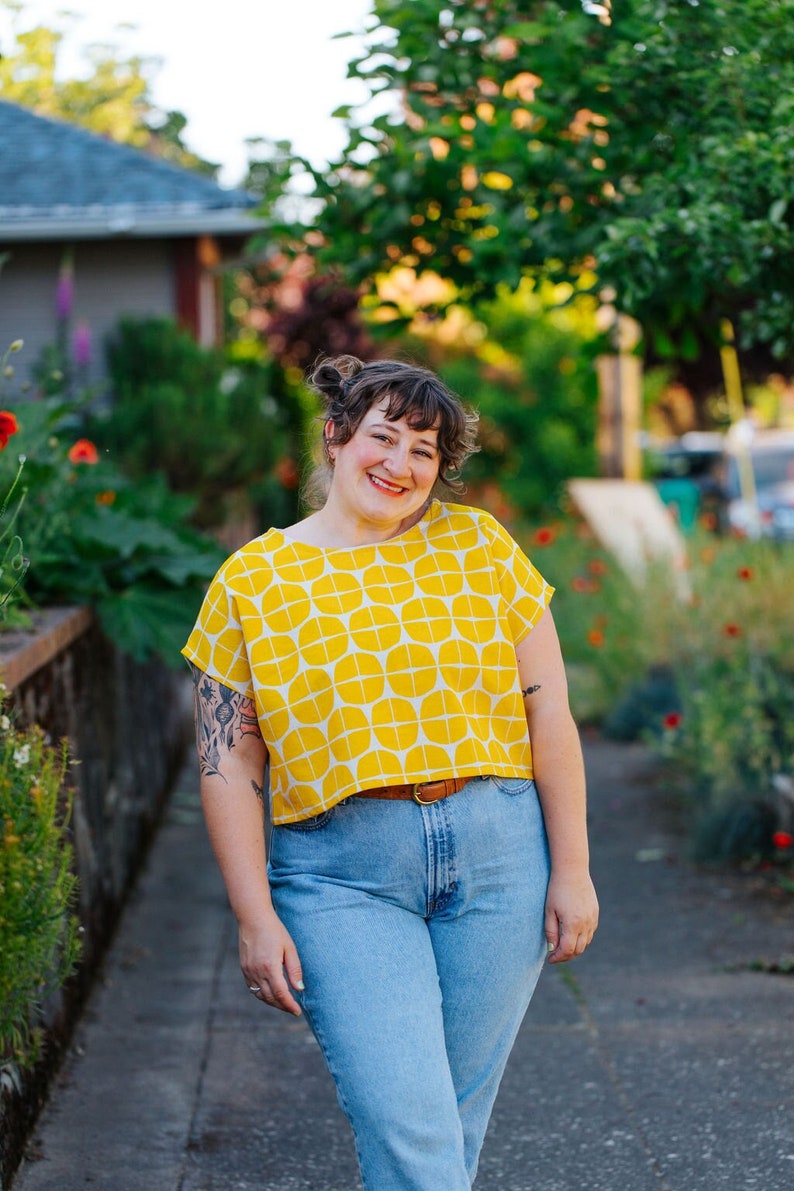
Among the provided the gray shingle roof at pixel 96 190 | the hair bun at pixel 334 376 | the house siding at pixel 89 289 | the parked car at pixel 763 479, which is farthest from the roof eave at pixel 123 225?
the hair bun at pixel 334 376

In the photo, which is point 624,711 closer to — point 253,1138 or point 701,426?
point 253,1138

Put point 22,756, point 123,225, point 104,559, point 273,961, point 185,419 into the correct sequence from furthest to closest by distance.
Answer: point 123,225
point 185,419
point 104,559
point 22,756
point 273,961

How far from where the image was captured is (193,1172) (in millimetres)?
3473

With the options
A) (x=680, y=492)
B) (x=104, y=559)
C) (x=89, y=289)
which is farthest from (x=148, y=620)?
(x=680, y=492)

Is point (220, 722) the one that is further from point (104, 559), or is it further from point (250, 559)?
point (104, 559)

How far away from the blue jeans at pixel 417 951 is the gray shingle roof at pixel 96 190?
29.1ft

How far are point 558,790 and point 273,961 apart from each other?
1.86ft

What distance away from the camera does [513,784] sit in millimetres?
2533

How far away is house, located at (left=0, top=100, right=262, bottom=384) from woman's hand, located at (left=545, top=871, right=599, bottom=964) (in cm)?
909

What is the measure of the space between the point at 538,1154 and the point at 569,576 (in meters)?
7.90

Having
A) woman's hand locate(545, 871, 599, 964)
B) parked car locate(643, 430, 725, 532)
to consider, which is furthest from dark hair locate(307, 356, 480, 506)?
parked car locate(643, 430, 725, 532)

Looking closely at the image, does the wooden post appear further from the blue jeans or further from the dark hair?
the blue jeans

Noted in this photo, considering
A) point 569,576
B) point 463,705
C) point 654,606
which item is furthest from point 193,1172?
point 569,576

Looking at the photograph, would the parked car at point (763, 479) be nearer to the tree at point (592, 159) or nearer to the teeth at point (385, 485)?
the tree at point (592, 159)
